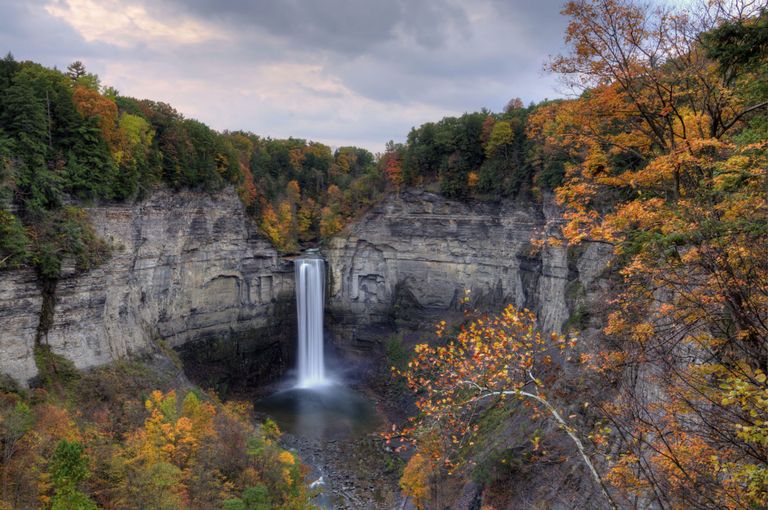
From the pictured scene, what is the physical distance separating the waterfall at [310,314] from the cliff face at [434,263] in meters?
1.91

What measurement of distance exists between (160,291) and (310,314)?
14476 millimetres

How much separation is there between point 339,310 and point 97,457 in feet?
99.5

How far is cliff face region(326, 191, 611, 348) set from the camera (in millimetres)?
36656

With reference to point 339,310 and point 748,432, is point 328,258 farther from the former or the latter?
point 748,432

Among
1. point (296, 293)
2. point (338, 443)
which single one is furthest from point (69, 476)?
point (296, 293)

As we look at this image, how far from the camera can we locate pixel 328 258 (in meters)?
47.9

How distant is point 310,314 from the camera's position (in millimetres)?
46281

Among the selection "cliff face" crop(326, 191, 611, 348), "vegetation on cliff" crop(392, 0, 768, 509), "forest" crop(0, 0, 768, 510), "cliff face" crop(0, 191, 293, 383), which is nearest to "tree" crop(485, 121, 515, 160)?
"forest" crop(0, 0, 768, 510)

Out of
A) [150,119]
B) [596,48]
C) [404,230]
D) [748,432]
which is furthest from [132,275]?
[748,432]

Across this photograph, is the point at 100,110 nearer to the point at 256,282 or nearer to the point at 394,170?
the point at 256,282

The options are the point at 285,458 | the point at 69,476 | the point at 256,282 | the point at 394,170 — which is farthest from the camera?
the point at 394,170

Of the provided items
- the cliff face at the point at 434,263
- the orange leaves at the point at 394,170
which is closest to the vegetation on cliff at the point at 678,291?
the cliff face at the point at 434,263

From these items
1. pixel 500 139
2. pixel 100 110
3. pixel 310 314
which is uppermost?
pixel 500 139

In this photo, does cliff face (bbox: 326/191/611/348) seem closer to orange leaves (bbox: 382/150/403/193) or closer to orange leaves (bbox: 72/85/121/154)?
orange leaves (bbox: 382/150/403/193)
